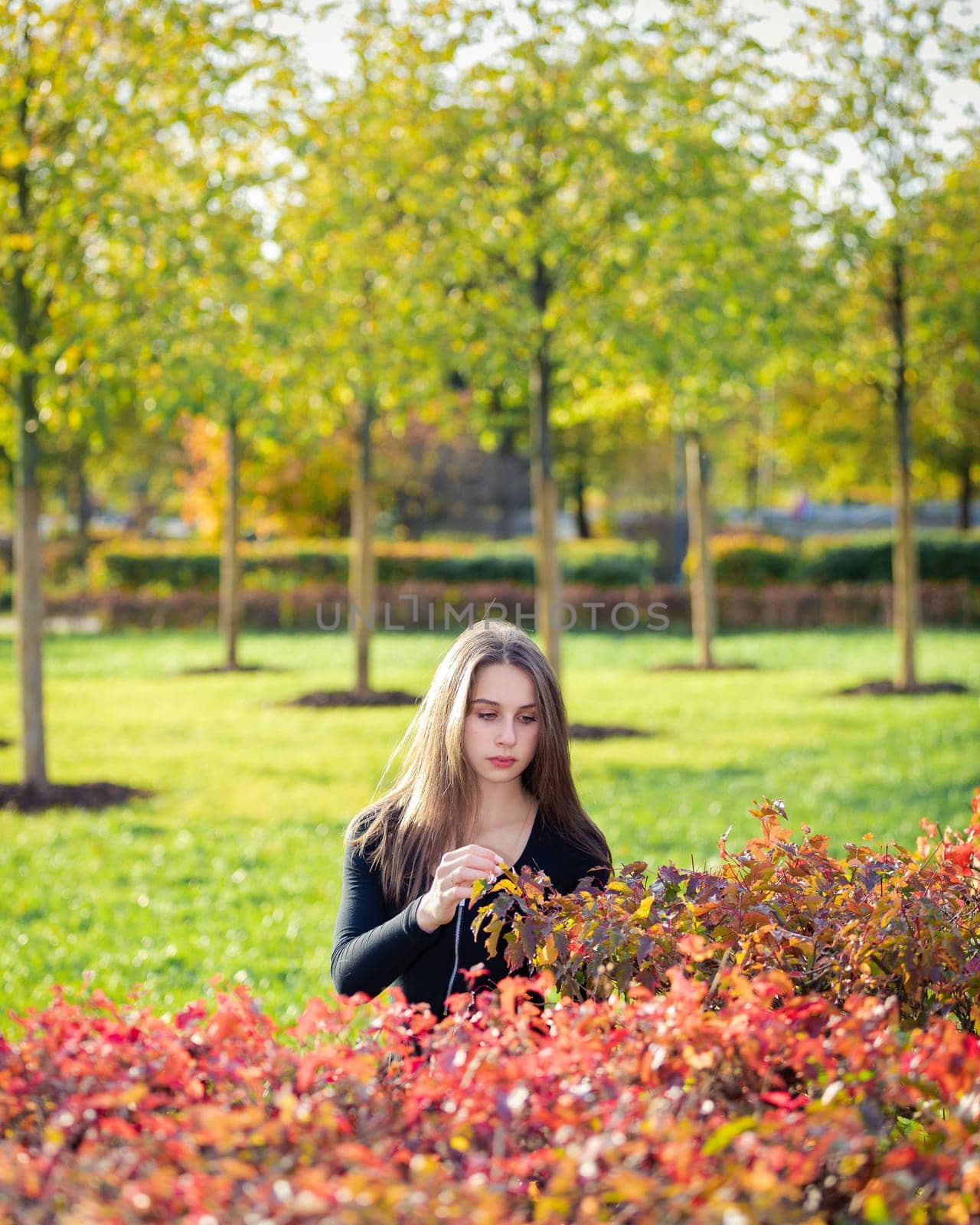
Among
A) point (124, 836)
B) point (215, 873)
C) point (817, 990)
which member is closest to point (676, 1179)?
point (817, 990)

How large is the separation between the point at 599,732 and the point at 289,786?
3.05 meters

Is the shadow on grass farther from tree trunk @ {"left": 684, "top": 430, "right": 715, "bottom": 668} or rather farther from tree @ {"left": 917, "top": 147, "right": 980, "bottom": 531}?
tree @ {"left": 917, "top": 147, "right": 980, "bottom": 531}

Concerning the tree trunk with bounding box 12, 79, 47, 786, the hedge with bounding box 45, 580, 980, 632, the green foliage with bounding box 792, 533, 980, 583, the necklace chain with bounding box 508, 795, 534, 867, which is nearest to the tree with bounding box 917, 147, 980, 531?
the tree trunk with bounding box 12, 79, 47, 786

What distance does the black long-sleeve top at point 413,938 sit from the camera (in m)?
2.70

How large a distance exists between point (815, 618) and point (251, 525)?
12658 mm

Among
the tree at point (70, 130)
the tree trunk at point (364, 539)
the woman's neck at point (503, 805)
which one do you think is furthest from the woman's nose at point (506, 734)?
the tree trunk at point (364, 539)

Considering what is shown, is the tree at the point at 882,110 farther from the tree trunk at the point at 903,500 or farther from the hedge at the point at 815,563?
the hedge at the point at 815,563

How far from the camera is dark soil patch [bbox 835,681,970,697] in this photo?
13.6 m

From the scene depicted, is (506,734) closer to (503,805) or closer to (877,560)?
(503,805)

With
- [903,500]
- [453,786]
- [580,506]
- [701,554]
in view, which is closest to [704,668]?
[701,554]

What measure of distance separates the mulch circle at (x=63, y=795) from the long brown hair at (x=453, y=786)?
6.49 m

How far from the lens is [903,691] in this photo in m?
13.7

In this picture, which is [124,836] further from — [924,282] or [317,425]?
[924,282]

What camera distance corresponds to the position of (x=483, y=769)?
9.63 feet
